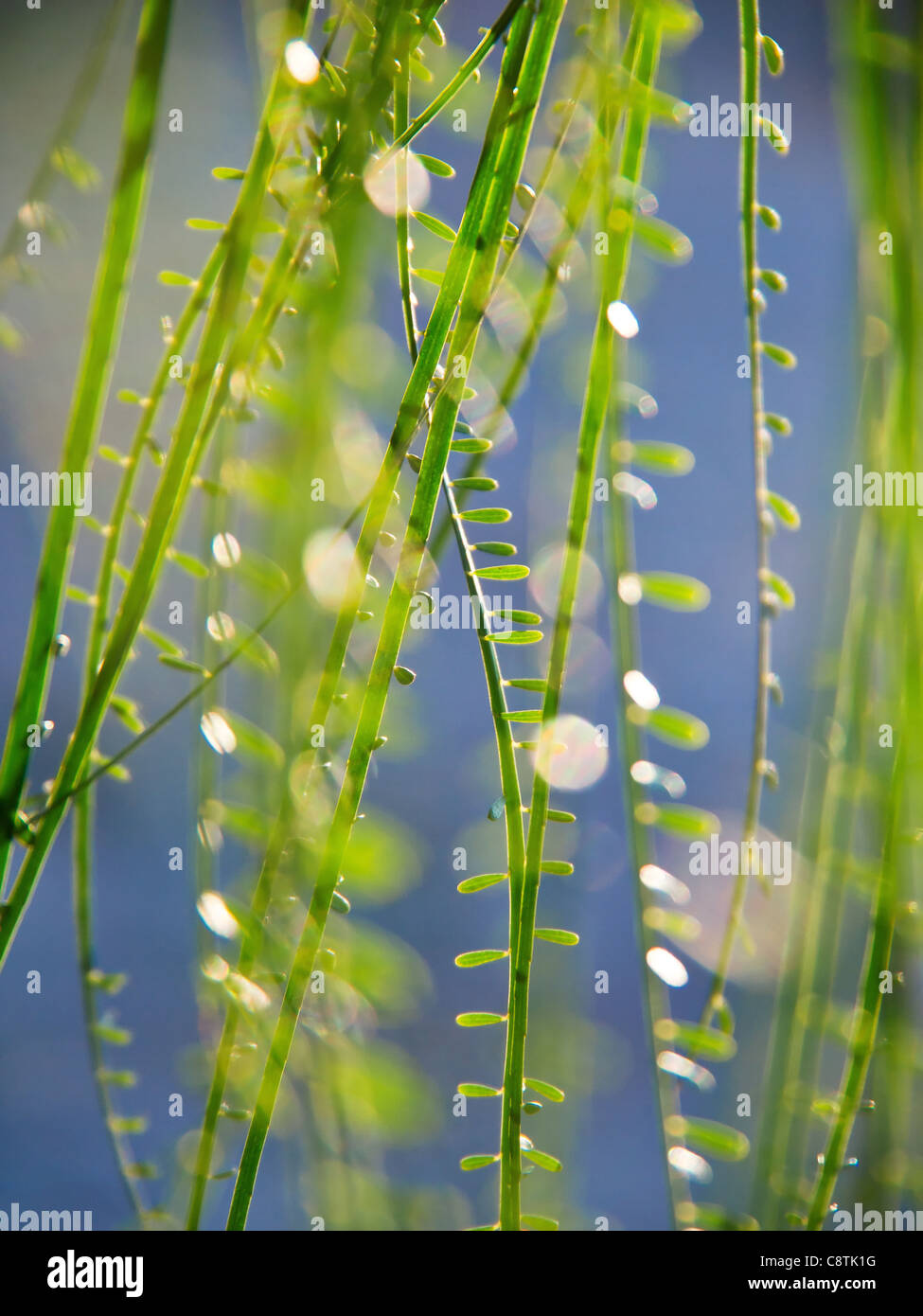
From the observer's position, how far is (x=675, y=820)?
0.84 feet

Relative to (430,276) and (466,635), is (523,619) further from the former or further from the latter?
(466,635)

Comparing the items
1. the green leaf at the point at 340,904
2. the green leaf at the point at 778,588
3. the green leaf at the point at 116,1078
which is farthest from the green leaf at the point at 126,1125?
the green leaf at the point at 778,588

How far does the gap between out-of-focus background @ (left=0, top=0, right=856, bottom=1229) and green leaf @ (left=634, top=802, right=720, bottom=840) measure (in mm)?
63

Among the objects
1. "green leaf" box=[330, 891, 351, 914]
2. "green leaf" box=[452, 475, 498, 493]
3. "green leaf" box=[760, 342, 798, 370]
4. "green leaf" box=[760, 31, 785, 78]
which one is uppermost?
"green leaf" box=[760, 31, 785, 78]

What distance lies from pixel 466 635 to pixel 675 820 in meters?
0.90

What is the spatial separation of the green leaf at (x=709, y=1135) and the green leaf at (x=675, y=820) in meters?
0.07

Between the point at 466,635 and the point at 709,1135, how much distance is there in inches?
35.9

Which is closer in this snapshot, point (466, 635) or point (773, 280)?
point (773, 280)

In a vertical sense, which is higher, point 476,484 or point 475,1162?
point 476,484

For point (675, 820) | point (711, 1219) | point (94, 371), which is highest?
point (94, 371)

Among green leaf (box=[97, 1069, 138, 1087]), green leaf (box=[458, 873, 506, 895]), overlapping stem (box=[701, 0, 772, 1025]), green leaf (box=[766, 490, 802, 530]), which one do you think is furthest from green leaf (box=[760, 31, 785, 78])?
green leaf (box=[97, 1069, 138, 1087])

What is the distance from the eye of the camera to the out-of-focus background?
0.37 m

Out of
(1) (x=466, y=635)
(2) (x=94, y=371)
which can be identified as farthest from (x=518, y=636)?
(1) (x=466, y=635)

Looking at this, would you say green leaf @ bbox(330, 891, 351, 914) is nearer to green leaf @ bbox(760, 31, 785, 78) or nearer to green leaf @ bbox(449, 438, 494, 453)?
green leaf @ bbox(449, 438, 494, 453)
